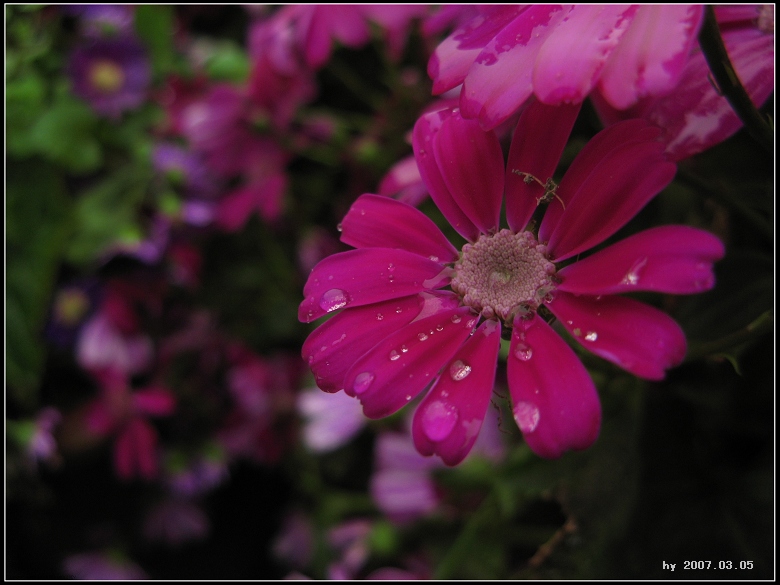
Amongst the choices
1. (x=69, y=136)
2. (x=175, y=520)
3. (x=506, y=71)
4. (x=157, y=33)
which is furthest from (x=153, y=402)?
(x=506, y=71)

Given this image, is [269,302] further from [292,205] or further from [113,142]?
→ [113,142]

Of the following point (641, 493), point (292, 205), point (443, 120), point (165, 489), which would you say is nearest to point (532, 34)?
point (443, 120)

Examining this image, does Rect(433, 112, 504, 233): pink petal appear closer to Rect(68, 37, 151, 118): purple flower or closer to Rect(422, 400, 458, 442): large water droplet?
Rect(422, 400, 458, 442): large water droplet

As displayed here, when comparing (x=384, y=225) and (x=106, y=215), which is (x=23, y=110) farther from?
(x=384, y=225)

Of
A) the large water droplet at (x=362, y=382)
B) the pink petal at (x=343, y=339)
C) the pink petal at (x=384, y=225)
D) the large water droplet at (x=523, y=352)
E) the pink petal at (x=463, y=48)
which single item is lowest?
the large water droplet at (x=362, y=382)

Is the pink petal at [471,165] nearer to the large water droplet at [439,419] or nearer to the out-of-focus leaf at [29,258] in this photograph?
the large water droplet at [439,419]

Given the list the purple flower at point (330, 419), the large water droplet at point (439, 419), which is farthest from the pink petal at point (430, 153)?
the purple flower at point (330, 419)
